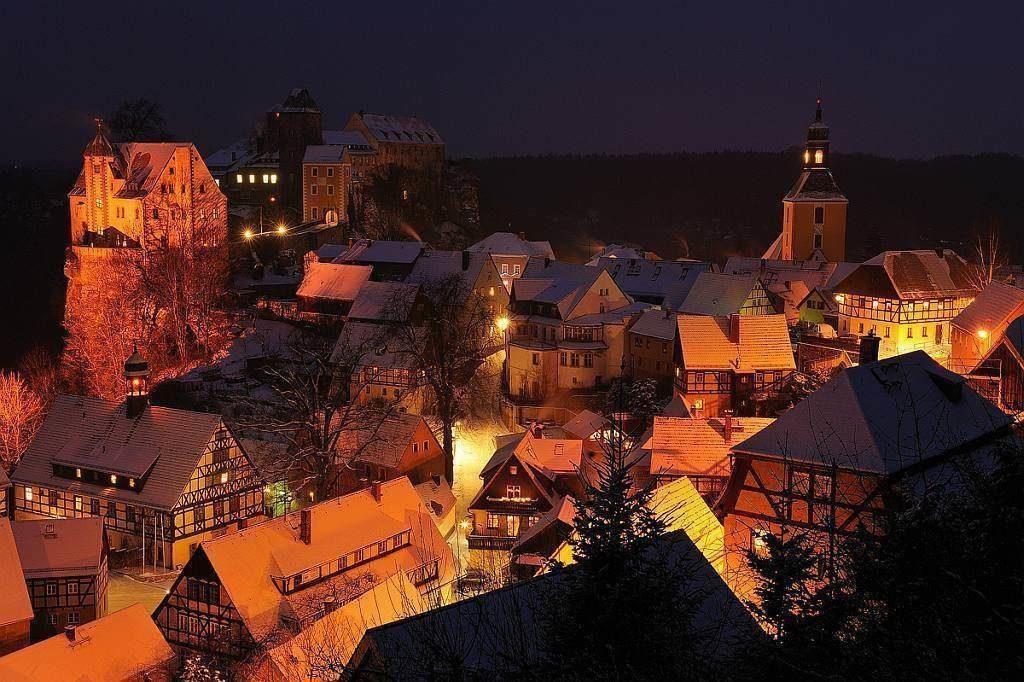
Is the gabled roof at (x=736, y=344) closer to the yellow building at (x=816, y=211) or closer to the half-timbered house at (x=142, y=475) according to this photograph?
the half-timbered house at (x=142, y=475)

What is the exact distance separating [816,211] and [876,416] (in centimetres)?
4525

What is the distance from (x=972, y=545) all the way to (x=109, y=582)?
2604 cm

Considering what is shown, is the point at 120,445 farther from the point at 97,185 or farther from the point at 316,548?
the point at 97,185

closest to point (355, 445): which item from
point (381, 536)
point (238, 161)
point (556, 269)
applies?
point (381, 536)

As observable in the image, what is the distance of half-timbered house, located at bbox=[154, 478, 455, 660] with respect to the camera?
947 inches

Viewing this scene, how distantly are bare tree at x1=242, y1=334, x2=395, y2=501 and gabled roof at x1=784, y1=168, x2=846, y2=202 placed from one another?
3099cm

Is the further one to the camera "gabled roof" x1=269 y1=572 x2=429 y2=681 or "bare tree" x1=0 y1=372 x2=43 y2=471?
"bare tree" x1=0 y1=372 x2=43 y2=471

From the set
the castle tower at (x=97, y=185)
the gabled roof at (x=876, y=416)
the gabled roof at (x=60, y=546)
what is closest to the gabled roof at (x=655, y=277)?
the castle tower at (x=97, y=185)

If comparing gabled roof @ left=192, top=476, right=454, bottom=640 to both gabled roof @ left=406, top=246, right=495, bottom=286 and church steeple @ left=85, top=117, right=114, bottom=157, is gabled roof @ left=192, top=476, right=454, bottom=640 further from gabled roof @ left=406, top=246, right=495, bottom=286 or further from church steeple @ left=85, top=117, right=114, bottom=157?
church steeple @ left=85, top=117, right=114, bottom=157

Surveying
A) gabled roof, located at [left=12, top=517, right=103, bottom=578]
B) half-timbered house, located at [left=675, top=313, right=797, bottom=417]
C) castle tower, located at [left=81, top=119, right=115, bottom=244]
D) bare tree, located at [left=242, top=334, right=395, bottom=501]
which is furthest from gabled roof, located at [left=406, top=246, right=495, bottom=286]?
gabled roof, located at [left=12, top=517, right=103, bottom=578]

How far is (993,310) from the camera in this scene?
34344 millimetres

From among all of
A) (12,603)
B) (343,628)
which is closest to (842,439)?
(343,628)

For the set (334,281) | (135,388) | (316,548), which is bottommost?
(316,548)

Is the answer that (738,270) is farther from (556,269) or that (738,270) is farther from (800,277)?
(556,269)
